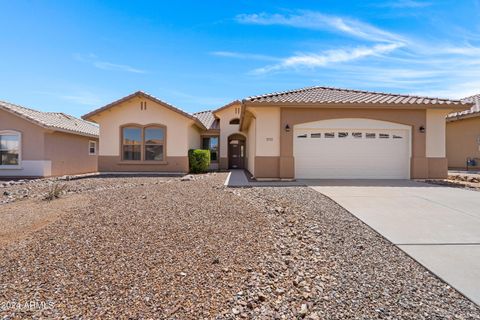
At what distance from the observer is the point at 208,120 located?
23344 mm

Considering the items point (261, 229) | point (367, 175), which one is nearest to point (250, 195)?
point (261, 229)

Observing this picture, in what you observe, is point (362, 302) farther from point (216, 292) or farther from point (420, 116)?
point (420, 116)

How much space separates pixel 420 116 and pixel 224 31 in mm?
10050

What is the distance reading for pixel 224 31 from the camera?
12594mm

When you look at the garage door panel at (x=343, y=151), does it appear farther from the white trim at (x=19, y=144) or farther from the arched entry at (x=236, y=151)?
the white trim at (x=19, y=144)

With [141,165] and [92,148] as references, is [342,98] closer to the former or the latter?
[141,165]

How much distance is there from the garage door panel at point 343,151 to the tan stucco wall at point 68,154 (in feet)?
45.4

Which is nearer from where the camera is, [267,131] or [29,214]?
[29,214]

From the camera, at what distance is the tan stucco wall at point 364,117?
1193 centimetres

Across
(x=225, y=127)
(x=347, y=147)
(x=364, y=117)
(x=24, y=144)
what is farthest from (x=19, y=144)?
(x=364, y=117)

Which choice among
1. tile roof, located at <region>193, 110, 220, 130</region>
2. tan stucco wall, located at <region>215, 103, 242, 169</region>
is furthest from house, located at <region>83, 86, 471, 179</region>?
tile roof, located at <region>193, 110, 220, 130</region>

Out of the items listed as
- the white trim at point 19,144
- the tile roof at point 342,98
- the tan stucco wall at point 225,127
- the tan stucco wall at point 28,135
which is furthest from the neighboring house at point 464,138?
the white trim at point 19,144

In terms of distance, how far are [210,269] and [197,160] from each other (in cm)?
1350

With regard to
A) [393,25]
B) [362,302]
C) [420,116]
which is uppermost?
[393,25]
